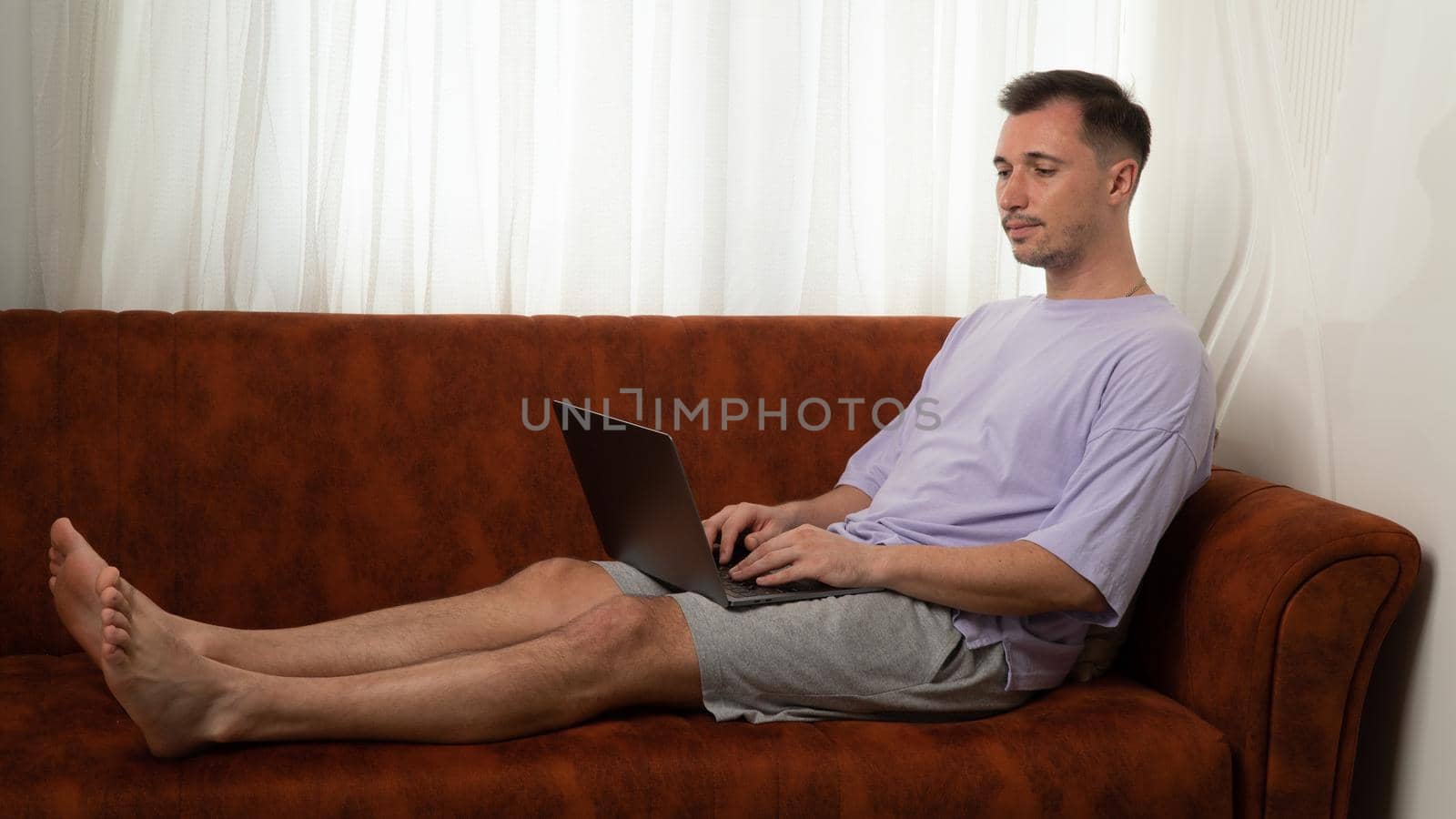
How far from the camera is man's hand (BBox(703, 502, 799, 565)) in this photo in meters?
1.80

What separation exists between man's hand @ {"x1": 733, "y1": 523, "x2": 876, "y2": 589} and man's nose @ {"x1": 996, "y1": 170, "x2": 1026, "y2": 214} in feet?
1.93

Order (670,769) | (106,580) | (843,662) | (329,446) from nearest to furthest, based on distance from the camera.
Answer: (106,580), (670,769), (843,662), (329,446)

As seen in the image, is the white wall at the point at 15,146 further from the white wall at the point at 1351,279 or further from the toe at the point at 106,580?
the white wall at the point at 1351,279

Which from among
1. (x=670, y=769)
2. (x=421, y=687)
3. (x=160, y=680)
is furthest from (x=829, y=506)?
(x=160, y=680)

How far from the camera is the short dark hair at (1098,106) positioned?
5.90ft

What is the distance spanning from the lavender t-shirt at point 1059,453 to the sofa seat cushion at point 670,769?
0.15m

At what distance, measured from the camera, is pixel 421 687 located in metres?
1.40

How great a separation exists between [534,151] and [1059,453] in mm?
1158

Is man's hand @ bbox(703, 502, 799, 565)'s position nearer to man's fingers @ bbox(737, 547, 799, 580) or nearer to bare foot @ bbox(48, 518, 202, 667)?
man's fingers @ bbox(737, 547, 799, 580)

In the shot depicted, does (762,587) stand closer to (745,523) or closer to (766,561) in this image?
(766,561)

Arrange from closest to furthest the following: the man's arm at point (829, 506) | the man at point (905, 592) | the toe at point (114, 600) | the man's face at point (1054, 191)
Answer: the toe at point (114, 600)
the man at point (905, 592)
the man's face at point (1054, 191)
the man's arm at point (829, 506)

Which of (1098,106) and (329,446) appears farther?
(329,446)

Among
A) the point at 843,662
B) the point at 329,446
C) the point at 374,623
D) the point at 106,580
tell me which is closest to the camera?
the point at 106,580

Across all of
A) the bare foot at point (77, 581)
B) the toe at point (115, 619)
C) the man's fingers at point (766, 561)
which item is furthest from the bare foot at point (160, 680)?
the man's fingers at point (766, 561)
